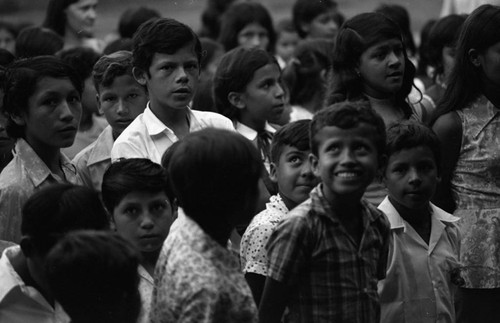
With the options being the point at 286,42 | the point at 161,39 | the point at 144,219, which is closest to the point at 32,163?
the point at 144,219

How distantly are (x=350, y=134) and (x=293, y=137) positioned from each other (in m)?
0.74

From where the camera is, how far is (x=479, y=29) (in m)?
5.54

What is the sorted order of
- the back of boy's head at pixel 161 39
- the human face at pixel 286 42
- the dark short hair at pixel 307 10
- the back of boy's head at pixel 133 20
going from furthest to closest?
the human face at pixel 286 42
the dark short hair at pixel 307 10
the back of boy's head at pixel 133 20
the back of boy's head at pixel 161 39

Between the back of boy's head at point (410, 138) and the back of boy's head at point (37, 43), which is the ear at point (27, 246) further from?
the back of boy's head at point (37, 43)

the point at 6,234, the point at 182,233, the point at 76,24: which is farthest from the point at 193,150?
the point at 76,24

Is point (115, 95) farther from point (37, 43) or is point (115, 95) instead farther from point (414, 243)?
point (37, 43)

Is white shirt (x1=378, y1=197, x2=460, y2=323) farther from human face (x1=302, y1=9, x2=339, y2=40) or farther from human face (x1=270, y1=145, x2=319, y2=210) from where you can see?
human face (x1=302, y1=9, x2=339, y2=40)

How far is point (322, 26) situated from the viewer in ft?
31.8

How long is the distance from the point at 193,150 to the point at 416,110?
282cm

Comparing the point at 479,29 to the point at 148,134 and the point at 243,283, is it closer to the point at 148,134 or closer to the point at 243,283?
the point at 148,134

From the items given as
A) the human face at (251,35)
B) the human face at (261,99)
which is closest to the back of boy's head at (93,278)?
the human face at (261,99)

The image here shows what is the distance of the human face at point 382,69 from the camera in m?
5.64

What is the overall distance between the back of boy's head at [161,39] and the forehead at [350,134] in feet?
4.36

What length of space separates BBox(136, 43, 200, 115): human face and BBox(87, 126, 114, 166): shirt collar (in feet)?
1.28
